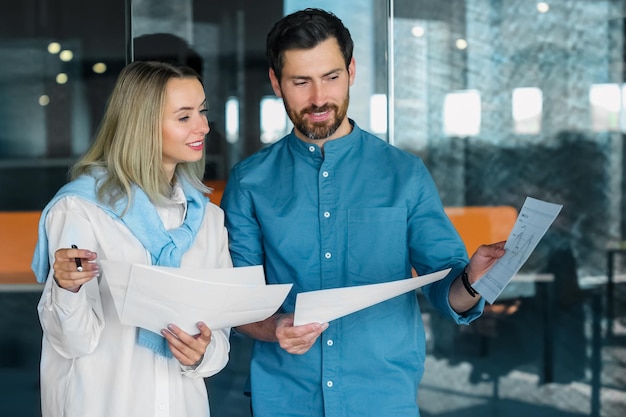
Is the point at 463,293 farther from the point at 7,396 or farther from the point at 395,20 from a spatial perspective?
the point at 7,396

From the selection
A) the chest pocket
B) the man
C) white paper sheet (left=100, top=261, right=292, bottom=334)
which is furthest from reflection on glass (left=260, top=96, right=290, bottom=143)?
white paper sheet (left=100, top=261, right=292, bottom=334)

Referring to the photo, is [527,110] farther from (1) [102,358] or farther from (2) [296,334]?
(1) [102,358]

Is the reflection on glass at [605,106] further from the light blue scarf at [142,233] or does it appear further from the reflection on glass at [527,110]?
the light blue scarf at [142,233]

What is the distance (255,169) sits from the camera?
91.8 inches

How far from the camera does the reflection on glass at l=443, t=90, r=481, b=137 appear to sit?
4.00m

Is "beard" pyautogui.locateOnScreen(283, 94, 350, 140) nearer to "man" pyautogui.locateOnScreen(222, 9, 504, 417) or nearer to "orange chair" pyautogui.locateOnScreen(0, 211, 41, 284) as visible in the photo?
"man" pyautogui.locateOnScreen(222, 9, 504, 417)

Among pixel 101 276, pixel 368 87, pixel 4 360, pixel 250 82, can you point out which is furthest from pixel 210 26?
pixel 101 276

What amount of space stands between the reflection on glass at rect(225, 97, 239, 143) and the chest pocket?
1.87 meters

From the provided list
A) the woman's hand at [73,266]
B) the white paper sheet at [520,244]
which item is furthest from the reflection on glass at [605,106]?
the woman's hand at [73,266]

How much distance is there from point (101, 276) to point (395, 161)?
0.79 m

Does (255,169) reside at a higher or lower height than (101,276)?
higher

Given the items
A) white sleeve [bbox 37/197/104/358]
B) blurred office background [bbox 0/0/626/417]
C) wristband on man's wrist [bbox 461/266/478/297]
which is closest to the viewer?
white sleeve [bbox 37/197/104/358]

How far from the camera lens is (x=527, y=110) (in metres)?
4.02

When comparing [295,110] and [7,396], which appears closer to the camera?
[295,110]
